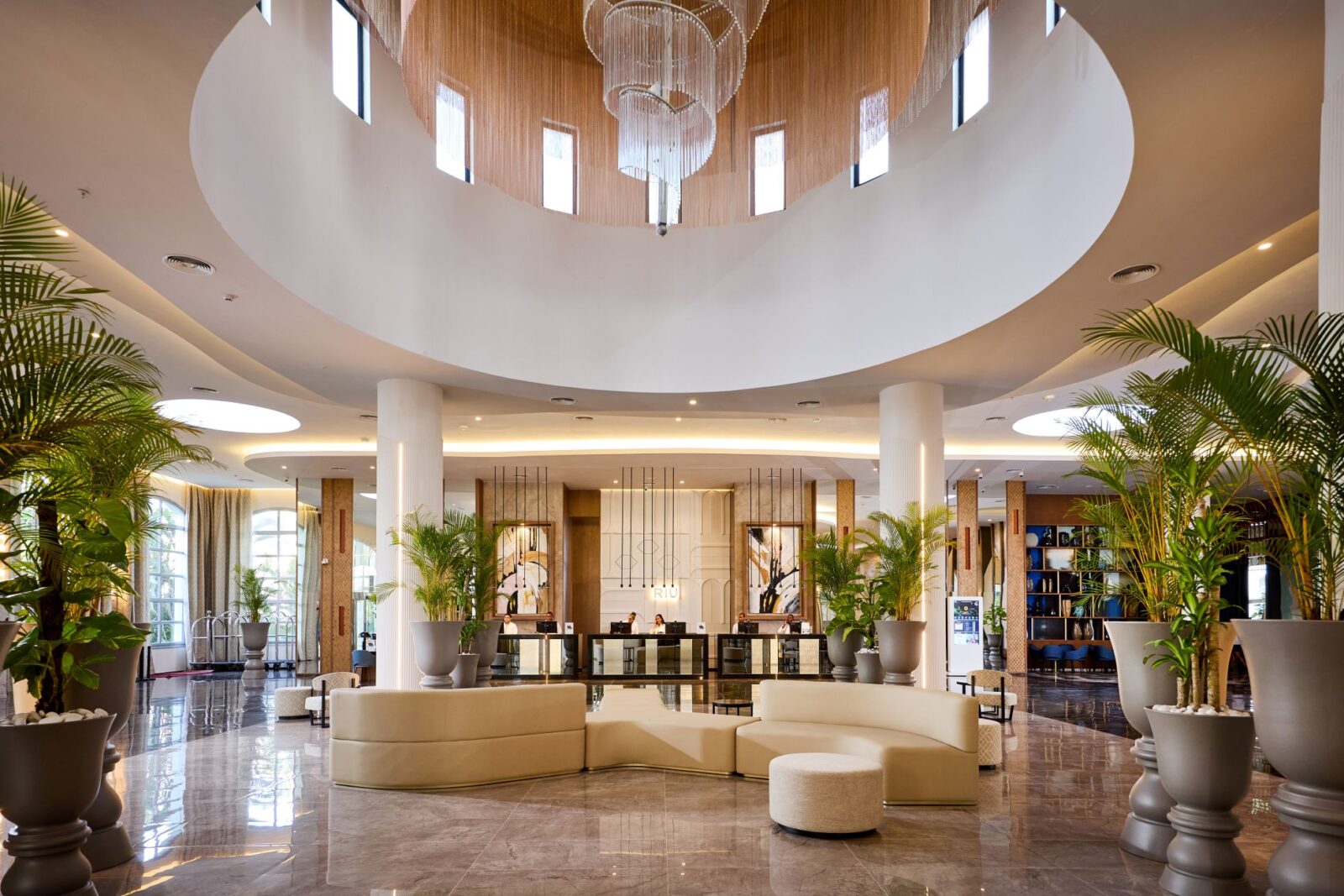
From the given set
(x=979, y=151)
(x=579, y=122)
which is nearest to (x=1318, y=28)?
(x=979, y=151)

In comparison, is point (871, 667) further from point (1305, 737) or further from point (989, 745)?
point (1305, 737)

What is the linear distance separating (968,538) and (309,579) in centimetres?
1659

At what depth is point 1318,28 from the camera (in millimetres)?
5086

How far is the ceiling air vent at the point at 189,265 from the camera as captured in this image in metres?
8.23

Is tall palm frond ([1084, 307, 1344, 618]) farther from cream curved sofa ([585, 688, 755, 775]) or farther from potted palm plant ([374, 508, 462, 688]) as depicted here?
potted palm plant ([374, 508, 462, 688])

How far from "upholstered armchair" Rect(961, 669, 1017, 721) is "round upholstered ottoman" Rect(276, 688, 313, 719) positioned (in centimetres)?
895

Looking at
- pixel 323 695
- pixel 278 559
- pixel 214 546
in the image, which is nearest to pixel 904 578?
pixel 323 695

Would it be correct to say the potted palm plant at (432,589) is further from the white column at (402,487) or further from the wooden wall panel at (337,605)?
the wooden wall panel at (337,605)

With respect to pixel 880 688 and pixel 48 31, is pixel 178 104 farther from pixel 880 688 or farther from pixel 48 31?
pixel 880 688

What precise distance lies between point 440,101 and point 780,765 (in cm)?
538

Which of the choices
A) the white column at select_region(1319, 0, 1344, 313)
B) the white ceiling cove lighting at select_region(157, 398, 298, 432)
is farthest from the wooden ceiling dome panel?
the white ceiling cove lighting at select_region(157, 398, 298, 432)

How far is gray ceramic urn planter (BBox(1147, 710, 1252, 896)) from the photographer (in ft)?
16.9

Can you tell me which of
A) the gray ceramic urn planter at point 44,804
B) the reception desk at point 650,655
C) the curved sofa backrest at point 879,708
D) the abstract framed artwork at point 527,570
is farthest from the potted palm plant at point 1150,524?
the abstract framed artwork at point 527,570

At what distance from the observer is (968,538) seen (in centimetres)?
2256
